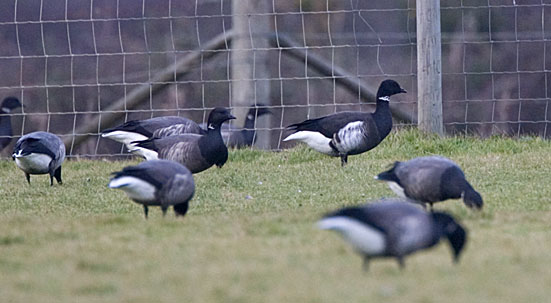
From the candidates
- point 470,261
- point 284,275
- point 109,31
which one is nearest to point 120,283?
point 284,275

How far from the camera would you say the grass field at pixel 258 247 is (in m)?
4.21

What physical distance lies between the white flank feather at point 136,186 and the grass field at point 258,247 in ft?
0.60

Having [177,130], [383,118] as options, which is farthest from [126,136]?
[383,118]

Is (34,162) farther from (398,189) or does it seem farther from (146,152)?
(398,189)

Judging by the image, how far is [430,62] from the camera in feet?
35.3

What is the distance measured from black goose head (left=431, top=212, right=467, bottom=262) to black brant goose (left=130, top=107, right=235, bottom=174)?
4.20 m

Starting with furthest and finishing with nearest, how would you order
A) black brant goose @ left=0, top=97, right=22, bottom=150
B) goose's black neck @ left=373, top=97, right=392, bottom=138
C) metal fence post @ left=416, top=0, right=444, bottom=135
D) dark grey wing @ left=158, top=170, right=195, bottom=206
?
1. black brant goose @ left=0, top=97, right=22, bottom=150
2. metal fence post @ left=416, top=0, right=444, bottom=135
3. goose's black neck @ left=373, top=97, right=392, bottom=138
4. dark grey wing @ left=158, top=170, right=195, bottom=206

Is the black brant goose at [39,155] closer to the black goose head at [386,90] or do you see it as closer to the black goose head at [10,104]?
the black goose head at [386,90]

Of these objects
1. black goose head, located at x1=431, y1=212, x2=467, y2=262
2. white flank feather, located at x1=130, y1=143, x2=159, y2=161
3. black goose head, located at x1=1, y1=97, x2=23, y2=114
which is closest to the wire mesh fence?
black goose head, located at x1=1, y1=97, x2=23, y2=114

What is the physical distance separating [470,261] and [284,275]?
95 cm

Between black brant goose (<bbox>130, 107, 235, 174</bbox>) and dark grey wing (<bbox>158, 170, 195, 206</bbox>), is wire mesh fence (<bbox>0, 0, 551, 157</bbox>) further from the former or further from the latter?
dark grey wing (<bbox>158, 170, 195, 206</bbox>)

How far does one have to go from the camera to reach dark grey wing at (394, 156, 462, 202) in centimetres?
673

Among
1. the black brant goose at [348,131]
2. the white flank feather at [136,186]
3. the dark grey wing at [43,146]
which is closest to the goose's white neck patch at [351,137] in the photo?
the black brant goose at [348,131]

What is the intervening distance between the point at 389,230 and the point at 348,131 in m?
5.59
